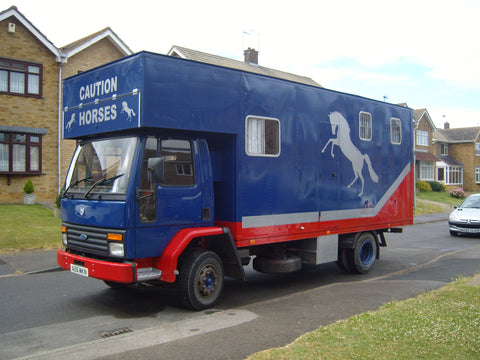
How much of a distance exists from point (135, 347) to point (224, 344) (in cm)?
94

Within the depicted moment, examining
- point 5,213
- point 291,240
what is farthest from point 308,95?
point 5,213

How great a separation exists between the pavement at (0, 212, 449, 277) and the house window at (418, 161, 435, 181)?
4384cm

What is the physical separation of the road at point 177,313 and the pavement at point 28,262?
0.40 metres

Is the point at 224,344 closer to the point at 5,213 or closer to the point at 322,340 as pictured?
the point at 322,340

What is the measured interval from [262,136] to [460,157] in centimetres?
5730

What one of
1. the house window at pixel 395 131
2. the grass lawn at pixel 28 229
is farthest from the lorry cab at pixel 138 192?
the grass lawn at pixel 28 229

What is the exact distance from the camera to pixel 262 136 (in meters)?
7.23

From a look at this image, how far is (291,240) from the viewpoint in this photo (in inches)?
305

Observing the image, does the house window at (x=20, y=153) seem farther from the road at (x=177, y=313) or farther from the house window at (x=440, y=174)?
the house window at (x=440, y=174)

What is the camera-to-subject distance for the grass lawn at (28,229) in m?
11.8

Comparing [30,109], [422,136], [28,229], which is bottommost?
[28,229]

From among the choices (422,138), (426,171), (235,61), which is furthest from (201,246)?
(422,138)

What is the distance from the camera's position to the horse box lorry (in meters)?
5.88

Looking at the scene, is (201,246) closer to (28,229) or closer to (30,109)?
(28,229)
